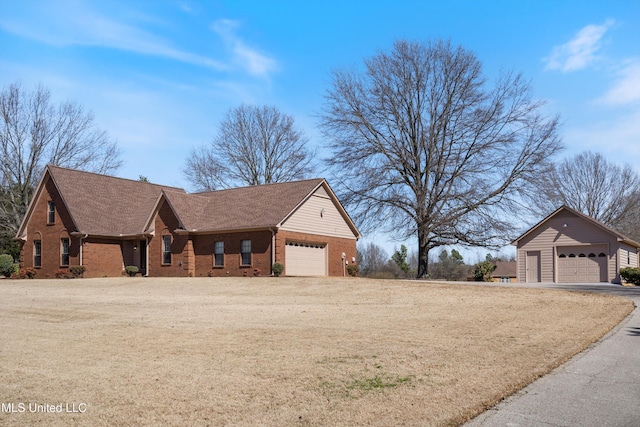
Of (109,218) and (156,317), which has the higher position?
(109,218)

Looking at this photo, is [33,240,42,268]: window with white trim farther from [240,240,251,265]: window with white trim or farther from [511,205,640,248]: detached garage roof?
[511,205,640,248]: detached garage roof

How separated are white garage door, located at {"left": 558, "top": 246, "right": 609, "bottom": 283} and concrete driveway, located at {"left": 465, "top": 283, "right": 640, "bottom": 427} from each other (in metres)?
27.6

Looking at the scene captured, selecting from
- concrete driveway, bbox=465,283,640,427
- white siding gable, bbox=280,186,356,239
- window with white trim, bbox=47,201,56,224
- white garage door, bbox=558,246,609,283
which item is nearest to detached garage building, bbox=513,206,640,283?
white garage door, bbox=558,246,609,283

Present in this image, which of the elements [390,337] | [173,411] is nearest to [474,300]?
[390,337]

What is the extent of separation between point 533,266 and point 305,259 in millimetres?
14578

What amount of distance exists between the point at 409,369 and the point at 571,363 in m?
2.92

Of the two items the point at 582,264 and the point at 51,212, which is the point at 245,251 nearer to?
the point at 51,212

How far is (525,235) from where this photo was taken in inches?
1518

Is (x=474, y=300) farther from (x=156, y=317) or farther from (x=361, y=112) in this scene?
(x=361, y=112)

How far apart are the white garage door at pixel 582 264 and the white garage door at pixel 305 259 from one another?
1467 centimetres

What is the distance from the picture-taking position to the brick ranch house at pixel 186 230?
34969 mm

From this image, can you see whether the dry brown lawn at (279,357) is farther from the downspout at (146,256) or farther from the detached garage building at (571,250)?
the downspout at (146,256)

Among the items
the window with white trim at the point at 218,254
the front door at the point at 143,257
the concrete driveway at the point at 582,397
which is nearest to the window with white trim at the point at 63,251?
the front door at the point at 143,257

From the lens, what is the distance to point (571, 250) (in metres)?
37.5
